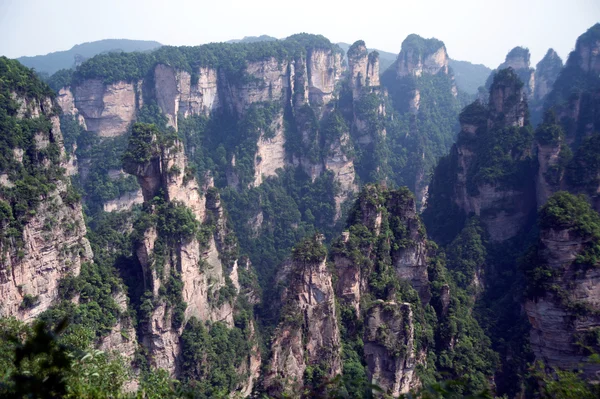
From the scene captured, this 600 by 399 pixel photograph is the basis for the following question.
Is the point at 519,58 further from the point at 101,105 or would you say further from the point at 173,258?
the point at 173,258

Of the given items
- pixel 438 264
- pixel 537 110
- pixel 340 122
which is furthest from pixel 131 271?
pixel 537 110

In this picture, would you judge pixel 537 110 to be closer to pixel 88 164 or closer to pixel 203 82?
pixel 203 82

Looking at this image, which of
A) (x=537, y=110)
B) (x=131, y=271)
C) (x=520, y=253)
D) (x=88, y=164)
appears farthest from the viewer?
(x=537, y=110)

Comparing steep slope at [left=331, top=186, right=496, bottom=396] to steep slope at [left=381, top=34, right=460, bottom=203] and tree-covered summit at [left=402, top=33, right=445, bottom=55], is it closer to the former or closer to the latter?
steep slope at [left=381, top=34, right=460, bottom=203]

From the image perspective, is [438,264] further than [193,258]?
No

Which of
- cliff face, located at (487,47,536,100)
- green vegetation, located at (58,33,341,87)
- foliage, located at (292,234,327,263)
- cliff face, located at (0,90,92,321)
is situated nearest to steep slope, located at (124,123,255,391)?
cliff face, located at (0,90,92,321)

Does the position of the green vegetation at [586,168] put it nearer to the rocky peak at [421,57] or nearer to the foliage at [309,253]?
the foliage at [309,253]
